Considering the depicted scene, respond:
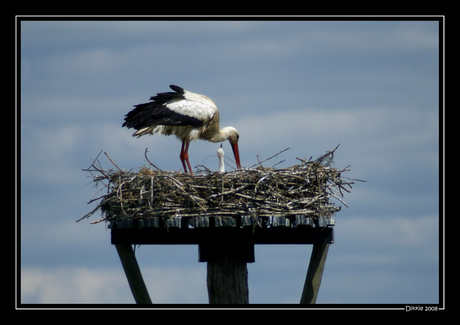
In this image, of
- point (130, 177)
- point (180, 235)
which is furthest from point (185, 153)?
point (180, 235)

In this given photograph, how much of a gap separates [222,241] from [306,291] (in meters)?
0.89

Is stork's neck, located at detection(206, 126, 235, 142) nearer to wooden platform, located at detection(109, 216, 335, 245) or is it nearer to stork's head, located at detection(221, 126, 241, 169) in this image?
stork's head, located at detection(221, 126, 241, 169)

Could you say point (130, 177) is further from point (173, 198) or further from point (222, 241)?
point (222, 241)

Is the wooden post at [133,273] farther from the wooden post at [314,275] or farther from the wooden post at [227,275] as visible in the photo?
the wooden post at [314,275]

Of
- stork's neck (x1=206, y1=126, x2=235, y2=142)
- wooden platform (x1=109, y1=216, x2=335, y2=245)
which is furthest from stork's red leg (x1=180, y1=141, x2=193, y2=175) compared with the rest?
wooden platform (x1=109, y1=216, x2=335, y2=245)

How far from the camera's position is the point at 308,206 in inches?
238

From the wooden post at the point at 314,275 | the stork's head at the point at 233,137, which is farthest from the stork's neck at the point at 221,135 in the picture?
the wooden post at the point at 314,275

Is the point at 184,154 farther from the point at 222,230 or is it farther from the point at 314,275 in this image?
the point at 314,275

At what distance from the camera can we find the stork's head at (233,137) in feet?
33.0

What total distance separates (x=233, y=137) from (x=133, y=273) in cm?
468

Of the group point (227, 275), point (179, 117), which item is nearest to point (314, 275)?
point (227, 275)

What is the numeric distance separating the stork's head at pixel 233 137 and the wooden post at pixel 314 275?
4.21 m

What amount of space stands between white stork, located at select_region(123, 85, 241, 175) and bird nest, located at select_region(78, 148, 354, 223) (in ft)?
6.98

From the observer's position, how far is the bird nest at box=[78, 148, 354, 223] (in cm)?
576
